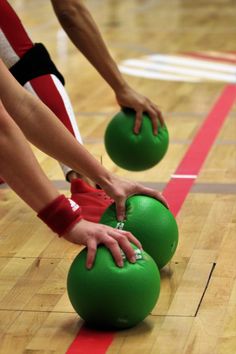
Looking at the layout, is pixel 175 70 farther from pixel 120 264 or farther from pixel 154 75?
pixel 120 264

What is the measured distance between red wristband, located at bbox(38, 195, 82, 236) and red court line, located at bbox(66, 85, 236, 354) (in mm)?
363

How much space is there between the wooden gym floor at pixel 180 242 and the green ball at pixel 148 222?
148 mm

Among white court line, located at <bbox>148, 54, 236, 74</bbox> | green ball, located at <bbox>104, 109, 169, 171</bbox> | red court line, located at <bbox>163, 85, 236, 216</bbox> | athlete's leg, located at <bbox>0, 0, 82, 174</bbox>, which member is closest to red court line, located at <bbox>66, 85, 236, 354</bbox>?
red court line, located at <bbox>163, 85, 236, 216</bbox>

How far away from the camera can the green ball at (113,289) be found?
258 centimetres

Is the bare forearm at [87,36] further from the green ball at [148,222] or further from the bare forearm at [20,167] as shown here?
the bare forearm at [20,167]

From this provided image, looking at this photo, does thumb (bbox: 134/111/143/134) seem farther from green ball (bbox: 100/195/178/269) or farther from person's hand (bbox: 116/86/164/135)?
green ball (bbox: 100/195/178/269)

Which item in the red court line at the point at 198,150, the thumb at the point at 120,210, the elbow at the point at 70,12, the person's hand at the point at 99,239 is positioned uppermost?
the person's hand at the point at 99,239

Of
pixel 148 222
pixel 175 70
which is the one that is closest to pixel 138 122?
pixel 148 222

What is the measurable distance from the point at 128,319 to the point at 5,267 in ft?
2.52

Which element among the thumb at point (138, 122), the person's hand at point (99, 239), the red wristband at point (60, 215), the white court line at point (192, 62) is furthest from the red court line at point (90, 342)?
the white court line at point (192, 62)

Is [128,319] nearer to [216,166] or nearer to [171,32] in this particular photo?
[216,166]

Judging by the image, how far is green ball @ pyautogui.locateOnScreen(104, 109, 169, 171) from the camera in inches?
154

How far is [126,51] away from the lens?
27.0 feet

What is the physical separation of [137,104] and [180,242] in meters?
0.66
